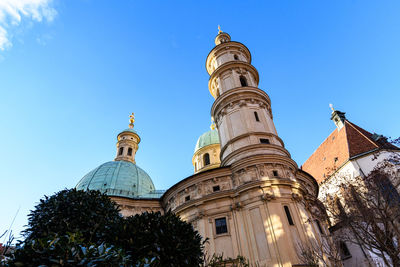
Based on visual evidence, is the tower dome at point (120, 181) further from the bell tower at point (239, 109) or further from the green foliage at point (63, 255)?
the green foliage at point (63, 255)

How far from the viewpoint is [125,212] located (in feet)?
85.5

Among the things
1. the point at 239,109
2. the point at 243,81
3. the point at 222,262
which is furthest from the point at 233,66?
the point at 222,262

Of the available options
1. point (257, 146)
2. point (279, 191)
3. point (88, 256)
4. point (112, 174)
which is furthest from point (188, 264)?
point (112, 174)

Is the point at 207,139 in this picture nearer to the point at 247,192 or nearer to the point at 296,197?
the point at 247,192

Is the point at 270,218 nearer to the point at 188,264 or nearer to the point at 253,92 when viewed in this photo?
the point at 188,264

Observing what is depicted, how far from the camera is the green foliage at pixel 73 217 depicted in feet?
35.0

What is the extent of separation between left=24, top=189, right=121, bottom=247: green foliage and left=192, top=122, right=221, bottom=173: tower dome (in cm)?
2680

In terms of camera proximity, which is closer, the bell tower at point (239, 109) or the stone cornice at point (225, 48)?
the bell tower at point (239, 109)

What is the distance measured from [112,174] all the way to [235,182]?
64.0 feet

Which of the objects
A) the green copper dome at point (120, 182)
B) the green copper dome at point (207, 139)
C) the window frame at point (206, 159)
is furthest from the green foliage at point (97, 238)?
the green copper dome at point (207, 139)

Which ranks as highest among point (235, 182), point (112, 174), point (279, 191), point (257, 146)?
point (112, 174)

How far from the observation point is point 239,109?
24406 mm

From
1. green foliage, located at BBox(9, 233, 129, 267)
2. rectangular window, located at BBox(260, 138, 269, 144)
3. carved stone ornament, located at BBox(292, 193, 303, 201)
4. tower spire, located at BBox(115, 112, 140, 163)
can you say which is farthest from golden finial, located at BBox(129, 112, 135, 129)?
green foliage, located at BBox(9, 233, 129, 267)

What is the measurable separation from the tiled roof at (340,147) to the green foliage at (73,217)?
21997 mm
